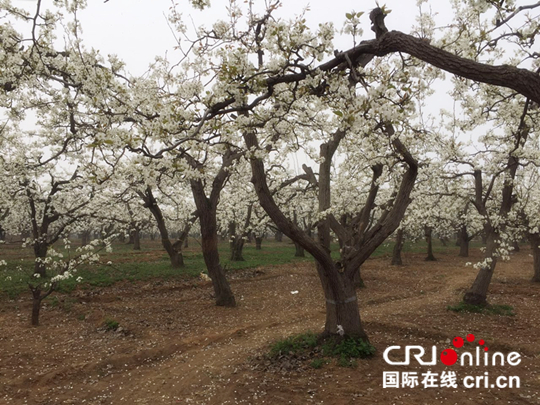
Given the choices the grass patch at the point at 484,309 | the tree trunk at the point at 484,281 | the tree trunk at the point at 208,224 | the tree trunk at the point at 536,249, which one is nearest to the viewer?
the grass patch at the point at 484,309

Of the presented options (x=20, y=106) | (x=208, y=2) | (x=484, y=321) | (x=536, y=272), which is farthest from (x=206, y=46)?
(x=536, y=272)

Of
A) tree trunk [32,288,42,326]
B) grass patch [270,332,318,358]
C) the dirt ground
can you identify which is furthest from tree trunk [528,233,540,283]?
tree trunk [32,288,42,326]

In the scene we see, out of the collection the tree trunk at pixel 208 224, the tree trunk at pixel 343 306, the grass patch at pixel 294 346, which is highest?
the tree trunk at pixel 208 224

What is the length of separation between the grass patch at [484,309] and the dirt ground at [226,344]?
320mm

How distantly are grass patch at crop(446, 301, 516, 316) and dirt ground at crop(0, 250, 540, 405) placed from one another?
32 centimetres

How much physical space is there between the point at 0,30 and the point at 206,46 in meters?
5.17

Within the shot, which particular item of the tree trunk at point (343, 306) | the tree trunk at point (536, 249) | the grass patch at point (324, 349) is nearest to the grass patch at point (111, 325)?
the grass patch at point (324, 349)

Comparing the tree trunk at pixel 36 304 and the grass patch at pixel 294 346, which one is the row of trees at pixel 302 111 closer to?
the grass patch at pixel 294 346

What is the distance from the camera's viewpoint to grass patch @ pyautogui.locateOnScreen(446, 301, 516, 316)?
11.7 m

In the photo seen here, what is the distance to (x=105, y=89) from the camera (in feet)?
27.8

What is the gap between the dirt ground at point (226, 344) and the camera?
6430 millimetres

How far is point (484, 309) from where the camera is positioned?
11922 mm

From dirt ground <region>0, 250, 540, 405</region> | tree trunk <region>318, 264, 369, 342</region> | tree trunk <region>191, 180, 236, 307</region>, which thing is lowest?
dirt ground <region>0, 250, 540, 405</region>

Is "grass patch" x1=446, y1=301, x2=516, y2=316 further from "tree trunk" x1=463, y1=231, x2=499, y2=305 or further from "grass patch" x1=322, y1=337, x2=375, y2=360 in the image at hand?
"grass patch" x1=322, y1=337, x2=375, y2=360
